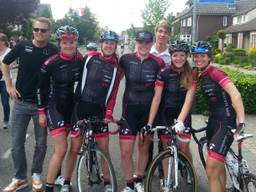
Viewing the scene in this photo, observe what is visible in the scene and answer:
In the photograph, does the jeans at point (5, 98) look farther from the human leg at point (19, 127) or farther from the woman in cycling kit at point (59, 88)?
the woman in cycling kit at point (59, 88)

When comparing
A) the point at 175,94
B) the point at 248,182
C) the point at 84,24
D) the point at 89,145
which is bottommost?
the point at 248,182

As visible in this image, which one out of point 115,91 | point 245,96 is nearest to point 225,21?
point 245,96

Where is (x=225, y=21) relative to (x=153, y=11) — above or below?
below

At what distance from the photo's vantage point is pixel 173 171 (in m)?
4.78

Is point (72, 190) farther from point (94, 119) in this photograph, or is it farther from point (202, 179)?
point (202, 179)

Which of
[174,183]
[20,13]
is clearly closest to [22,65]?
[174,183]

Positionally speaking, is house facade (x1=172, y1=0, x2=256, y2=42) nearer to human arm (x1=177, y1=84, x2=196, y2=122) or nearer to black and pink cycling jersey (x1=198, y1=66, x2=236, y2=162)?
human arm (x1=177, y1=84, x2=196, y2=122)

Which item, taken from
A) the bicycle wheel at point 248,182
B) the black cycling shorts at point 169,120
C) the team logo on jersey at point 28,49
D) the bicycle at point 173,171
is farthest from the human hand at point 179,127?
the team logo on jersey at point 28,49

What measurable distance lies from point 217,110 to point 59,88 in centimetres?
194

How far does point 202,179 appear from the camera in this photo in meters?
6.20

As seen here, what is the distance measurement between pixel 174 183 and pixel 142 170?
86 centimetres

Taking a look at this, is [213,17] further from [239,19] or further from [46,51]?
[46,51]

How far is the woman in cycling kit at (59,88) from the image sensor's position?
5043 millimetres

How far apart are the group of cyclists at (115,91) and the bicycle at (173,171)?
0.15 metres
